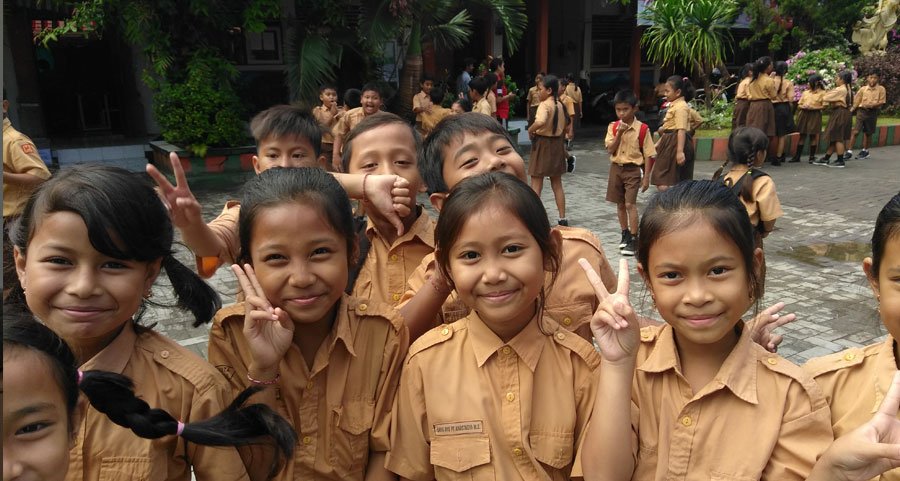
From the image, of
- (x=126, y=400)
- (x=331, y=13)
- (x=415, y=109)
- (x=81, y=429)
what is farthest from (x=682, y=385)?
(x=331, y=13)

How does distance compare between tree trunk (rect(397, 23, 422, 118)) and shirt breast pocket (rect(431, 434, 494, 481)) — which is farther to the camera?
tree trunk (rect(397, 23, 422, 118))

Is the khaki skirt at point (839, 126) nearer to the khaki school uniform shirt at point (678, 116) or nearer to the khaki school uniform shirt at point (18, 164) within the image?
the khaki school uniform shirt at point (678, 116)

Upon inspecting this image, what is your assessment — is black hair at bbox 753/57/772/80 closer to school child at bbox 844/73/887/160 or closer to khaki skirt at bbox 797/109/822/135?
khaki skirt at bbox 797/109/822/135

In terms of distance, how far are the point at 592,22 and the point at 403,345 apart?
15429mm

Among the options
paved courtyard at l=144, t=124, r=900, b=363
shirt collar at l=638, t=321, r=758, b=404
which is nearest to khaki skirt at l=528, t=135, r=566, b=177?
paved courtyard at l=144, t=124, r=900, b=363

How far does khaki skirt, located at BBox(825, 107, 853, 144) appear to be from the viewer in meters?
10.6

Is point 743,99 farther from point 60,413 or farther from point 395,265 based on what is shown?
point 60,413

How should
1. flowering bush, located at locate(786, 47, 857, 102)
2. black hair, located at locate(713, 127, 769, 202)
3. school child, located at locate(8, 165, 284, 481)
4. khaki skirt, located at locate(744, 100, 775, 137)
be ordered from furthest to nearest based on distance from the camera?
flowering bush, located at locate(786, 47, 857, 102) < khaki skirt, located at locate(744, 100, 775, 137) < black hair, located at locate(713, 127, 769, 202) < school child, located at locate(8, 165, 284, 481)

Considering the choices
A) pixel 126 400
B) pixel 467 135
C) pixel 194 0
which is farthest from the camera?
pixel 194 0

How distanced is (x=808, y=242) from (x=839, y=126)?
5495 mm

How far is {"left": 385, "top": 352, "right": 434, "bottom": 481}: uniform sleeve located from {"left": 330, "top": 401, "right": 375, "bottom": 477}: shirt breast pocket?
0.08 m

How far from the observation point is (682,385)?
1.51 metres

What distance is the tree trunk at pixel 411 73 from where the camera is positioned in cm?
992

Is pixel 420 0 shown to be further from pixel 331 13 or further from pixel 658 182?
pixel 658 182
